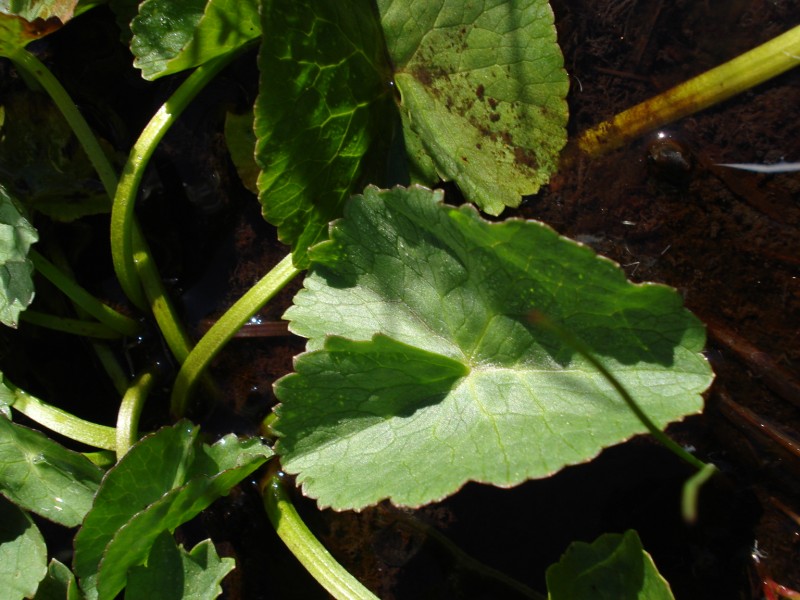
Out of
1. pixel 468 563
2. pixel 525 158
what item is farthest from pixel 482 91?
pixel 468 563

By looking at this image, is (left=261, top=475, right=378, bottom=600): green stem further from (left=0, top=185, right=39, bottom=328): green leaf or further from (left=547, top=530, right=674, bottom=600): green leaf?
(left=0, top=185, right=39, bottom=328): green leaf

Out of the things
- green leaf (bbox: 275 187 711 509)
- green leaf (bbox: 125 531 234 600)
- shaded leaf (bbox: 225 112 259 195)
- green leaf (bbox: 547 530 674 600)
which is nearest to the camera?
green leaf (bbox: 275 187 711 509)

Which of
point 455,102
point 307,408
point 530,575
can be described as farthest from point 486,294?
point 530,575

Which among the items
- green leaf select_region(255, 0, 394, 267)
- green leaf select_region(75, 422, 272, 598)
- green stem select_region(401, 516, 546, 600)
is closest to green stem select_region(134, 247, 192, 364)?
green leaf select_region(75, 422, 272, 598)

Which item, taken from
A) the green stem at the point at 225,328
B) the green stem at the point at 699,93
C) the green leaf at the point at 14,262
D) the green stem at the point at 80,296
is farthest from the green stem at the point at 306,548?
the green stem at the point at 699,93

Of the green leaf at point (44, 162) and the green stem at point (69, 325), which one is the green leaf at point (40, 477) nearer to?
the green stem at point (69, 325)

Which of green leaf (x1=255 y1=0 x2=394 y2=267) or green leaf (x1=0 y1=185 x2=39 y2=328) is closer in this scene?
green leaf (x1=255 y1=0 x2=394 y2=267)

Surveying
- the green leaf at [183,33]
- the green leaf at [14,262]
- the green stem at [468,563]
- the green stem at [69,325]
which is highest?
the green leaf at [183,33]
